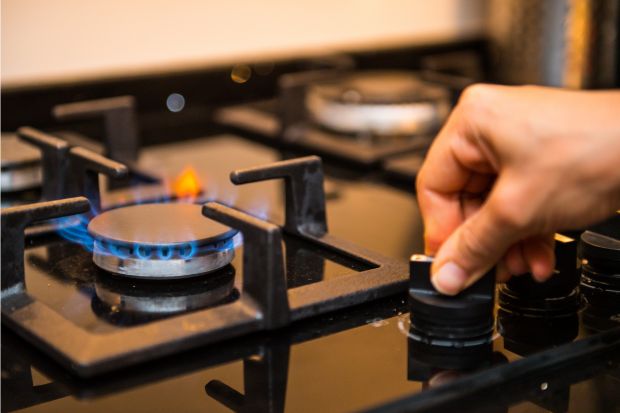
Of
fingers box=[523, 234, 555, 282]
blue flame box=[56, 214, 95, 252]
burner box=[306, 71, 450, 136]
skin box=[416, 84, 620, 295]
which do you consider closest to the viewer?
skin box=[416, 84, 620, 295]

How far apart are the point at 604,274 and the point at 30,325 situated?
18.0 inches

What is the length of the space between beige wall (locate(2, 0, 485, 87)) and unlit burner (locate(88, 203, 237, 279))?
1.79ft

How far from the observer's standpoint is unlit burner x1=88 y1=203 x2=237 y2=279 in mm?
730

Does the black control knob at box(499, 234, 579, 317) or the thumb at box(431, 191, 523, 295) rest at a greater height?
the thumb at box(431, 191, 523, 295)

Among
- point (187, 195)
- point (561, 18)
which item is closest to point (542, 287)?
point (187, 195)

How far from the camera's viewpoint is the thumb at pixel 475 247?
599 mm

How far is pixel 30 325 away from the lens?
2.14ft

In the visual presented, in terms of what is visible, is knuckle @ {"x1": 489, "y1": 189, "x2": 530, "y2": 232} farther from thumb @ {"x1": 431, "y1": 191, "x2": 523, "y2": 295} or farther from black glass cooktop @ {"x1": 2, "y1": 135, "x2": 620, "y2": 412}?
black glass cooktop @ {"x1": 2, "y1": 135, "x2": 620, "y2": 412}

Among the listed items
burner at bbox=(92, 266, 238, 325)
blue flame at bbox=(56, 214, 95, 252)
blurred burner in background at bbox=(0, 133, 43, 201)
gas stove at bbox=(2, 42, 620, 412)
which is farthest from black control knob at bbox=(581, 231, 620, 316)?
blurred burner in background at bbox=(0, 133, 43, 201)

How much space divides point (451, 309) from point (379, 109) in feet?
2.00

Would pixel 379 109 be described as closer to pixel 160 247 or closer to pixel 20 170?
pixel 20 170

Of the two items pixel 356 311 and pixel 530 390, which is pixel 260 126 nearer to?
pixel 356 311

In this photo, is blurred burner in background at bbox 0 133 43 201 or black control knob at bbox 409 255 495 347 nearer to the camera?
black control knob at bbox 409 255 495 347

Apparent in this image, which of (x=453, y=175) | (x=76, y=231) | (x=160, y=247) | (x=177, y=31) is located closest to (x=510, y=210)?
(x=453, y=175)
